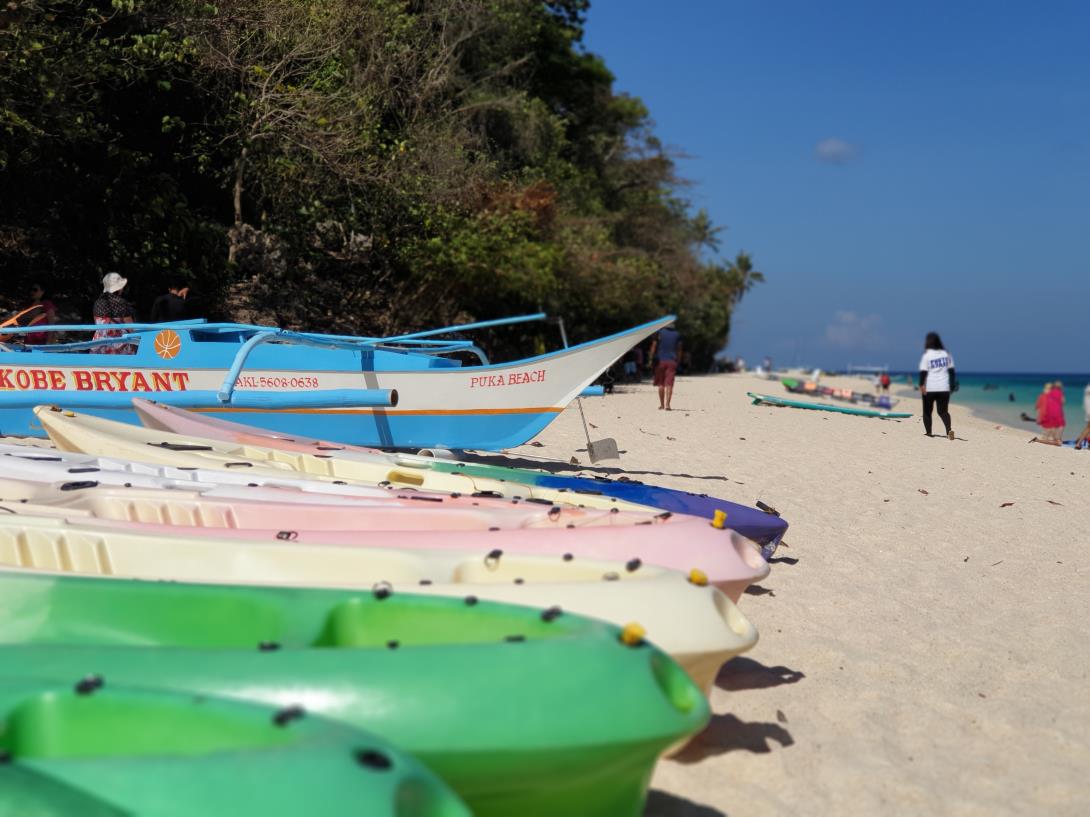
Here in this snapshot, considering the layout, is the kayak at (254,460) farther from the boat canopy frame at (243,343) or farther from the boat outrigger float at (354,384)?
the boat outrigger float at (354,384)

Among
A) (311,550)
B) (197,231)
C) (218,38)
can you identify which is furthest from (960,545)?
(218,38)

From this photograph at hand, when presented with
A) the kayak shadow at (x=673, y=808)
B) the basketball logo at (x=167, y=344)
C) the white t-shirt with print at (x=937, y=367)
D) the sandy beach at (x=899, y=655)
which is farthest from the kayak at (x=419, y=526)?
the white t-shirt with print at (x=937, y=367)

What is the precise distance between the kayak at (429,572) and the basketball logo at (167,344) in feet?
16.5

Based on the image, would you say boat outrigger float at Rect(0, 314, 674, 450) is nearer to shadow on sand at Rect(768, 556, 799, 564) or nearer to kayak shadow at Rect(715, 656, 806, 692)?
shadow on sand at Rect(768, 556, 799, 564)

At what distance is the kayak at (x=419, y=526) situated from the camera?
3.51m

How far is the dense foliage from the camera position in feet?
47.5

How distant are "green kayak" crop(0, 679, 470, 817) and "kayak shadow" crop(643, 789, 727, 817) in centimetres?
126

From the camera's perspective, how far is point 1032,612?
18.0 ft

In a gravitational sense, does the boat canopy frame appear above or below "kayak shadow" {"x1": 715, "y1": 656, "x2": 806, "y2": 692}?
above

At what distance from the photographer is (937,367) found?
1421cm

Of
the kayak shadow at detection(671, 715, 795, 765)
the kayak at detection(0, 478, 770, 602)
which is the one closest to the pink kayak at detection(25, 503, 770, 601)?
the kayak at detection(0, 478, 770, 602)

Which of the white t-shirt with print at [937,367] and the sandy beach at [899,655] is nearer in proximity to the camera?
the sandy beach at [899,655]

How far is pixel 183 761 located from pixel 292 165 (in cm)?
1626

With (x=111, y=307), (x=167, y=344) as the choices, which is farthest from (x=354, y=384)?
(x=111, y=307)
